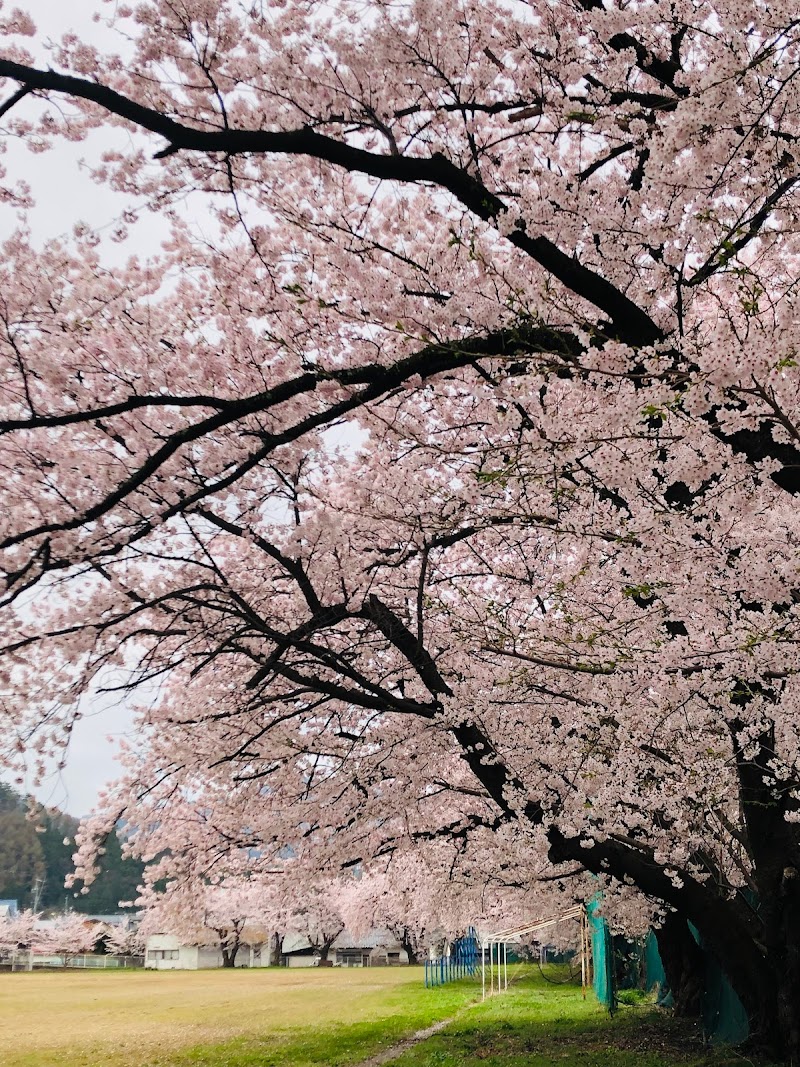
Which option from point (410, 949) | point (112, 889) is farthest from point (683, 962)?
Answer: point (112, 889)

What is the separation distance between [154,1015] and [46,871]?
210ft

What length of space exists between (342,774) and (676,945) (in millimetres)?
5955

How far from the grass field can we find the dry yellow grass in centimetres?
4

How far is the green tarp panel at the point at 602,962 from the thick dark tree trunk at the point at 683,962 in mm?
1781

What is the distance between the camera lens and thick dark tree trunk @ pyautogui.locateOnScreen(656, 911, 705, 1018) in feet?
40.4

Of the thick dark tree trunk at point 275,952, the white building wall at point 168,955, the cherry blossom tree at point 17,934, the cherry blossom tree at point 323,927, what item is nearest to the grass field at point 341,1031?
Result: the cherry blossom tree at point 323,927

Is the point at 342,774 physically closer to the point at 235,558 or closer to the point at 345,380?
the point at 235,558

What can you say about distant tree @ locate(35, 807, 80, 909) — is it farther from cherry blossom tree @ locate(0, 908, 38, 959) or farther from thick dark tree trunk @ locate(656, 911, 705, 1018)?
thick dark tree trunk @ locate(656, 911, 705, 1018)

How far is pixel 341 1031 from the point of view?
51.3 feet

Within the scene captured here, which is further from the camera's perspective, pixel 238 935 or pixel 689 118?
pixel 238 935

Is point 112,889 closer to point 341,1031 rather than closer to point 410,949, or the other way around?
point 410,949

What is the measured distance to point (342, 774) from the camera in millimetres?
10273

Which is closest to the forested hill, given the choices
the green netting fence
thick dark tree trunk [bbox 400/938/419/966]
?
thick dark tree trunk [bbox 400/938/419/966]

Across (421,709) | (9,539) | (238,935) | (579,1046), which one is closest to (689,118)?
(9,539)
